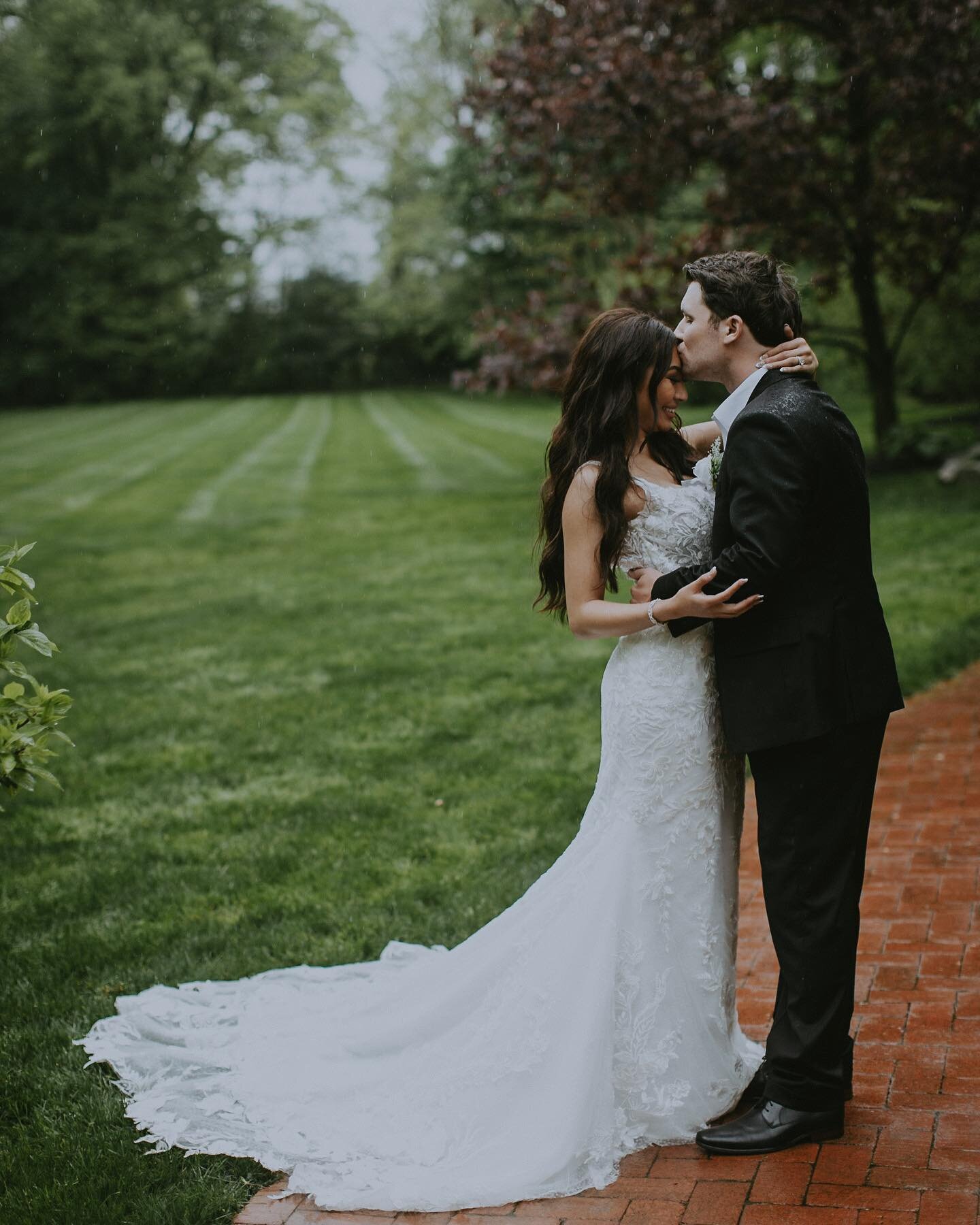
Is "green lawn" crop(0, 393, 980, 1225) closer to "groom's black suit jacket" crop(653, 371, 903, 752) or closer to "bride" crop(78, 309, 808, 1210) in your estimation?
"bride" crop(78, 309, 808, 1210)

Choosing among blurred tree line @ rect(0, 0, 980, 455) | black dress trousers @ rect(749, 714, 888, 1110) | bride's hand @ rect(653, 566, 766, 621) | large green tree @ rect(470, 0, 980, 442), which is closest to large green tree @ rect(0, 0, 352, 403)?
blurred tree line @ rect(0, 0, 980, 455)

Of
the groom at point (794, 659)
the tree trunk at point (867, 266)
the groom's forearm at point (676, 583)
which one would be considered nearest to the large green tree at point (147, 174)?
the tree trunk at point (867, 266)

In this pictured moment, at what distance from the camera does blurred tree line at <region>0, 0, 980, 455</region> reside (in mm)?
12477

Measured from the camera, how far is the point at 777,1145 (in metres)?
2.92

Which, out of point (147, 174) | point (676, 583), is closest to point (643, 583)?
point (676, 583)

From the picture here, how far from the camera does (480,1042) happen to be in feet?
10.4

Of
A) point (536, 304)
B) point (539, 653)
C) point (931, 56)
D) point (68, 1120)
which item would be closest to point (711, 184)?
point (536, 304)

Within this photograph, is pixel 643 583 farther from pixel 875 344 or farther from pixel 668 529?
pixel 875 344

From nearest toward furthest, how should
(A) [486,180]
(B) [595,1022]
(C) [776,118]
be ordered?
(B) [595,1022] < (C) [776,118] < (A) [486,180]

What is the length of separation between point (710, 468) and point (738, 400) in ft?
1.02

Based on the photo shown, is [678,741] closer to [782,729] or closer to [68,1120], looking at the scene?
[782,729]

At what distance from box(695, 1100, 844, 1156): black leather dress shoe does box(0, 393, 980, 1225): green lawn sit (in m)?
1.16

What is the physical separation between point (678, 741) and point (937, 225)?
11748 millimetres

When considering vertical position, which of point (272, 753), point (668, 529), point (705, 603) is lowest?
point (272, 753)
